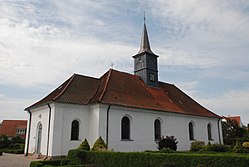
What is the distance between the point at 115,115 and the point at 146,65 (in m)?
9.36

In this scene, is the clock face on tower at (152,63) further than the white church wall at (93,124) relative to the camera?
Yes

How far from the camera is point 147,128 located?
23297 millimetres

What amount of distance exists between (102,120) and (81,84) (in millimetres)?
4666

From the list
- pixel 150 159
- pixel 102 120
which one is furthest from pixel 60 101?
pixel 150 159

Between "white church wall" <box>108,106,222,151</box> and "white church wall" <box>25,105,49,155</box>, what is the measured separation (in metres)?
5.41

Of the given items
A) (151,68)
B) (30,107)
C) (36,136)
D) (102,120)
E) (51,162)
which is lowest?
(51,162)

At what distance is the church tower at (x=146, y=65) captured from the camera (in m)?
28.3

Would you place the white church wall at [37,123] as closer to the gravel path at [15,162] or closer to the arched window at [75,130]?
the gravel path at [15,162]

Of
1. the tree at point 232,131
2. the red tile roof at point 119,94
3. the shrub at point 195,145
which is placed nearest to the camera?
the red tile roof at point 119,94

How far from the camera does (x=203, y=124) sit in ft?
97.6

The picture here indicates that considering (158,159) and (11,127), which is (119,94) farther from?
(11,127)

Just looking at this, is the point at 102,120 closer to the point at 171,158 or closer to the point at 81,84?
the point at 81,84

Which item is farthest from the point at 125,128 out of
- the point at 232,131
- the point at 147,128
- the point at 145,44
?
the point at 232,131

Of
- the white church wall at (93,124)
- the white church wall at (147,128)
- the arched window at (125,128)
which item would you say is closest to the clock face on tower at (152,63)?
the white church wall at (147,128)
